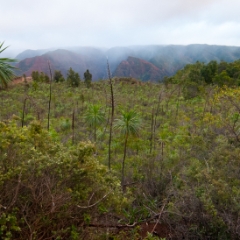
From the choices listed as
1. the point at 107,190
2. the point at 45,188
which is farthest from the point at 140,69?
the point at 45,188

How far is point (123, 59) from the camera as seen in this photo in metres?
49.6

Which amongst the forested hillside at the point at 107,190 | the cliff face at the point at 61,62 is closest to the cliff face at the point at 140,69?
the cliff face at the point at 61,62

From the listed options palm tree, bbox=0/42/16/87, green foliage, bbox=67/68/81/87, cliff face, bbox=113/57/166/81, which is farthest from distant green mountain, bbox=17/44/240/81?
green foliage, bbox=67/68/81/87

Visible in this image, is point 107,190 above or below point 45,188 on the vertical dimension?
below

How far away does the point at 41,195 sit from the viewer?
3.03 meters

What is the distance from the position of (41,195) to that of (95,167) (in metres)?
0.98

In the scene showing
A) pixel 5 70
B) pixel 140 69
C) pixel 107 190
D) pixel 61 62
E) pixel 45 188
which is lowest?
pixel 107 190

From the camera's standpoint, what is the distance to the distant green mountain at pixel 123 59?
3758 centimetres

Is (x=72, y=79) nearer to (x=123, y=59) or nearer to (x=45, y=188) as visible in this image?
(x=45, y=188)

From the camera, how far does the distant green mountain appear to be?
3758 centimetres

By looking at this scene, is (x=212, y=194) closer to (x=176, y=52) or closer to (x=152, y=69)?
(x=152, y=69)

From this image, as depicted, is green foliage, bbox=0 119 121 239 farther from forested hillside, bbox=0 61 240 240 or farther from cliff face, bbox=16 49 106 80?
cliff face, bbox=16 49 106 80

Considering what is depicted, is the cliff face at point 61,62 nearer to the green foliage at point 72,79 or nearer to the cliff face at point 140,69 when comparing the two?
the cliff face at point 140,69

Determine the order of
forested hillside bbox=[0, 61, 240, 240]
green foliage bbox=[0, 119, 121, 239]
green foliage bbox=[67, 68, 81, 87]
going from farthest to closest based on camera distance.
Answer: green foliage bbox=[67, 68, 81, 87], forested hillside bbox=[0, 61, 240, 240], green foliage bbox=[0, 119, 121, 239]
